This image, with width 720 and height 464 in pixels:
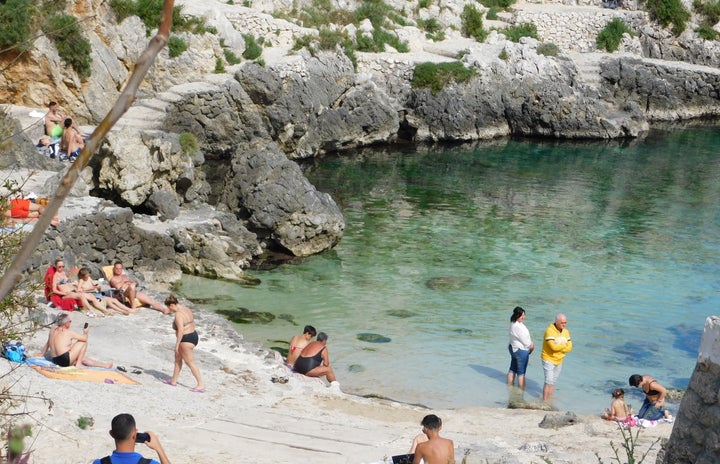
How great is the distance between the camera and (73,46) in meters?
31.2

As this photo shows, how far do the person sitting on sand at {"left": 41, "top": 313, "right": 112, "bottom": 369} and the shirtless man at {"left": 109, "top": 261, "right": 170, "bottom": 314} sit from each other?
4415 mm

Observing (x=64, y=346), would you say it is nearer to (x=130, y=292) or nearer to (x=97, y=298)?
(x=97, y=298)

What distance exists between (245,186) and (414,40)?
23.1 meters

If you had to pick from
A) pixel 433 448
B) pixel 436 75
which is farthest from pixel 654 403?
pixel 436 75

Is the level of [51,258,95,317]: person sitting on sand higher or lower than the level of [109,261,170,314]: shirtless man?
higher

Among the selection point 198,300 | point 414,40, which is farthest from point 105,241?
point 414,40

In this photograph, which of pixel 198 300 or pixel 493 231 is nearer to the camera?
pixel 198 300

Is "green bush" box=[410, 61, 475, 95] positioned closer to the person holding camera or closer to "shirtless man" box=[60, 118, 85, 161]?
"shirtless man" box=[60, 118, 85, 161]

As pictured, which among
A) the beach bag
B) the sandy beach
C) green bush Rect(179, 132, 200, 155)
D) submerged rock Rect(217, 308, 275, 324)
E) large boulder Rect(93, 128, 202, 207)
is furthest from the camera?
green bush Rect(179, 132, 200, 155)

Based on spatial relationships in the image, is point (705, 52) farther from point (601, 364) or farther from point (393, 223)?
point (601, 364)

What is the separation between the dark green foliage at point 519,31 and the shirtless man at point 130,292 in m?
35.2

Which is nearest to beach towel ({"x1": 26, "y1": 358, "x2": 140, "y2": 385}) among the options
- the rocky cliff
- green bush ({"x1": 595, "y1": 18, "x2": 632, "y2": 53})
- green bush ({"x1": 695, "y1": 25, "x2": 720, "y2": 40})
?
the rocky cliff

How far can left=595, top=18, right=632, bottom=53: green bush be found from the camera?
175ft

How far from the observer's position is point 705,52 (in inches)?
2174
